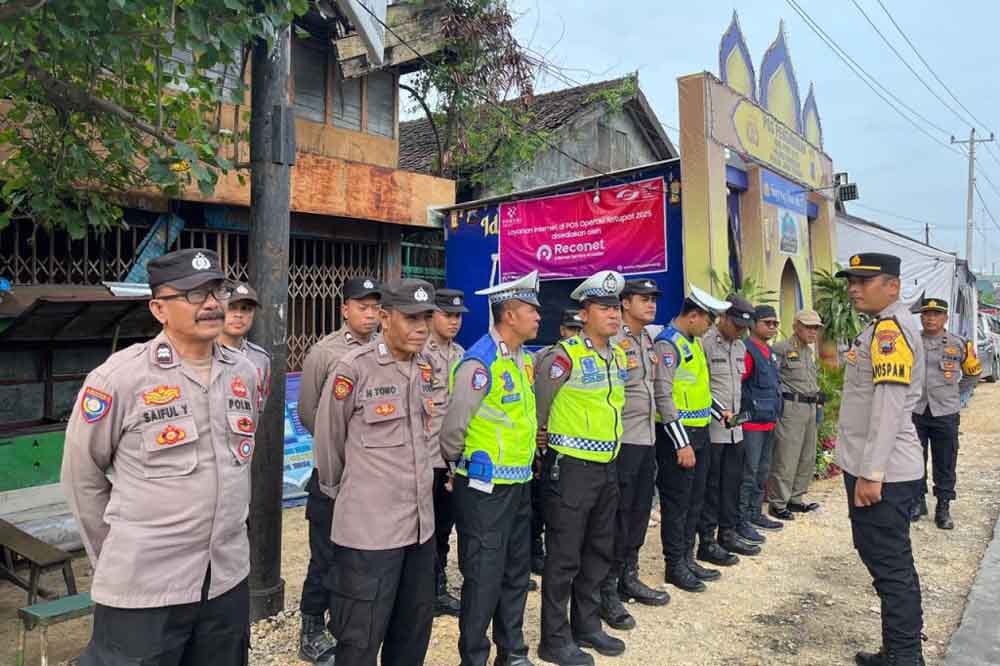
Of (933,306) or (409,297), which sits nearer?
(409,297)

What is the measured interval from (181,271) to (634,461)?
2.65 metres

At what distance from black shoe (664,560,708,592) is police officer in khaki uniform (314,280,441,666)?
2201mm

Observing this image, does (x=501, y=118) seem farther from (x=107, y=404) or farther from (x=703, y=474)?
(x=107, y=404)

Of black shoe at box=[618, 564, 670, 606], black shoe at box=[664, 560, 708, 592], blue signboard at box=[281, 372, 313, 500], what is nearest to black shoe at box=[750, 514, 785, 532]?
black shoe at box=[664, 560, 708, 592]

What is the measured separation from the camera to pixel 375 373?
8.91ft

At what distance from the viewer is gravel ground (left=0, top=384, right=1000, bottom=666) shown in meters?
3.58

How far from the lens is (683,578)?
4.39 metres

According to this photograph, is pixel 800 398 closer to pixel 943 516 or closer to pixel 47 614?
pixel 943 516

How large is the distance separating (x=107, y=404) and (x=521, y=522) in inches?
70.3

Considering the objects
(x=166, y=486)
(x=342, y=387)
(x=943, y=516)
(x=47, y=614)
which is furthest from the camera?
(x=943, y=516)

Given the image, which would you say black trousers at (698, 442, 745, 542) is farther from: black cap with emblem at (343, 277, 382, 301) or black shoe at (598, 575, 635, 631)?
black cap with emblem at (343, 277, 382, 301)

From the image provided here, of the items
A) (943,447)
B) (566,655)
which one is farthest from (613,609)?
(943,447)

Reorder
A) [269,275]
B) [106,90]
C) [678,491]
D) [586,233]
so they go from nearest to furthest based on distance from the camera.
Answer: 1. [269,275]
2. [106,90]
3. [678,491]
4. [586,233]

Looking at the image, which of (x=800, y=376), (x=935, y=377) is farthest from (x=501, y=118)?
(x=935, y=377)
